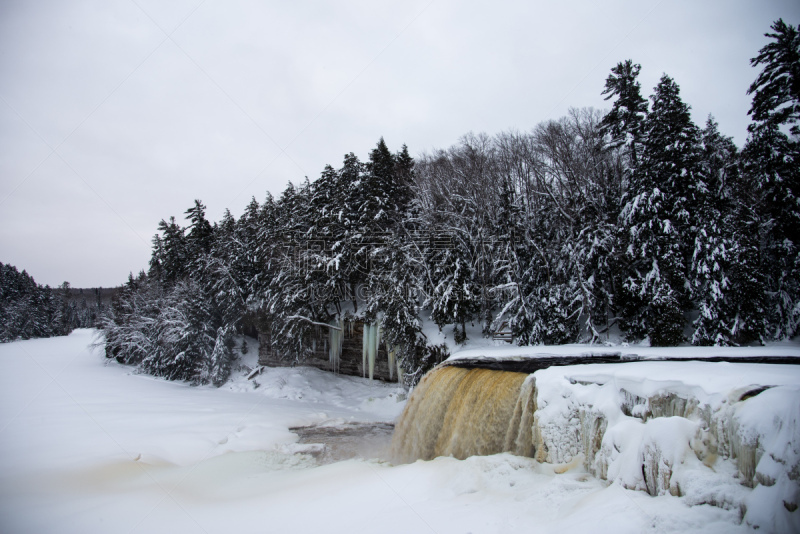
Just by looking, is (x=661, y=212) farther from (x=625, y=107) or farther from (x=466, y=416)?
(x=466, y=416)

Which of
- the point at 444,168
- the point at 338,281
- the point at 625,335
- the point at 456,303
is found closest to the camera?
the point at 625,335

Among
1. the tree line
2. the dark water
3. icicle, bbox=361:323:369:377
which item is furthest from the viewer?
the tree line

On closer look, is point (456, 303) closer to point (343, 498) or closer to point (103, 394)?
point (343, 498)

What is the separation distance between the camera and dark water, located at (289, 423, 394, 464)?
11359mm

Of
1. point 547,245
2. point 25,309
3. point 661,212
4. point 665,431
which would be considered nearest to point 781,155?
point 661,212

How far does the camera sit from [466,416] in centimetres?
787

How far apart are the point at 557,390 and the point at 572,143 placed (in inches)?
827

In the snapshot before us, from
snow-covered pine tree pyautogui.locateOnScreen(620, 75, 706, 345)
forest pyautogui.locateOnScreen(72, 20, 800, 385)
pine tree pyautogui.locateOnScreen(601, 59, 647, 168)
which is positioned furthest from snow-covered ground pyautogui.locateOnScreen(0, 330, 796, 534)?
pine tree pyautogui.locateOnScreen(601, 59, 647, 168)

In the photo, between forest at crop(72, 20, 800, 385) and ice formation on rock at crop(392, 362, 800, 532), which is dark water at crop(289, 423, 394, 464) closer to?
forest at crop(72, 20, 800, 385)

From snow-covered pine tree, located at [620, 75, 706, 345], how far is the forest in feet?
0.24

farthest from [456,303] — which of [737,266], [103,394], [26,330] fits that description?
[26,330]

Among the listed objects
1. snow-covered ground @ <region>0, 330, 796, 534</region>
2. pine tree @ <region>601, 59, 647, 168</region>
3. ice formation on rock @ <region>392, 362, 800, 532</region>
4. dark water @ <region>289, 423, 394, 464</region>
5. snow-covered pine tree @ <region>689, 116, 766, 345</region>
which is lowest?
dark water @ <region>289, 423, 394, 464</region>

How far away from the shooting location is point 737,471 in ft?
12.1

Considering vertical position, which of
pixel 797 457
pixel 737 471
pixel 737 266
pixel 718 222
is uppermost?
pixel 718 222
